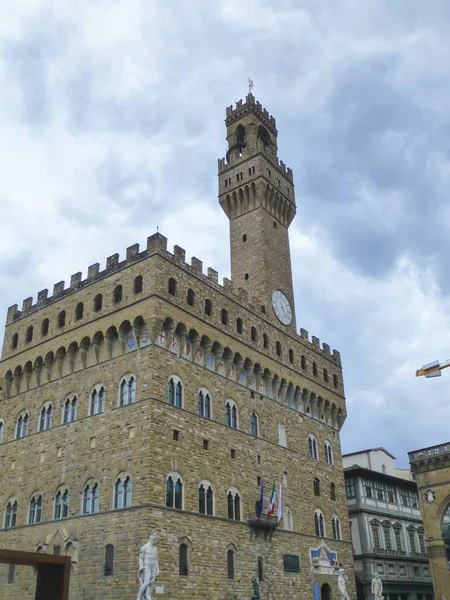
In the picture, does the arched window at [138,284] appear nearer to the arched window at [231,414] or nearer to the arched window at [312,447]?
the arched window at [231,414]

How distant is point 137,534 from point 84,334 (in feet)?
35.5

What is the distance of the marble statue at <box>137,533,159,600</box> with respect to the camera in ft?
74.0

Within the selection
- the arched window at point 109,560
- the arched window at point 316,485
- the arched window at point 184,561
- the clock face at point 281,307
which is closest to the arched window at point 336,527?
the arched window at point 316,485

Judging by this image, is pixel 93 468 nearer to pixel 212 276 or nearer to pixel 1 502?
pixel 1 502

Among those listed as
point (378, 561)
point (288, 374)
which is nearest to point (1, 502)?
point (288, 374)

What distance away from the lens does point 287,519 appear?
34.5m

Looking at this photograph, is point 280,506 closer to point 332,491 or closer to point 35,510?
point 332,491

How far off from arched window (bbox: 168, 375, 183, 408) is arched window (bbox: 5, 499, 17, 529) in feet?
34.4

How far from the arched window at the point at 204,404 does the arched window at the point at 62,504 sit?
24.8 ft

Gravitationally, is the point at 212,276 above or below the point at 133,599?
above

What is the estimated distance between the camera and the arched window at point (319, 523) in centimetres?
3688

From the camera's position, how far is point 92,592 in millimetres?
25719

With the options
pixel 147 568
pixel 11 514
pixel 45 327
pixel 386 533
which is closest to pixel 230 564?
pixel 147 568

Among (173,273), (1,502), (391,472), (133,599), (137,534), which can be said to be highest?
(173,273)
